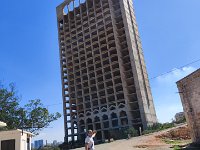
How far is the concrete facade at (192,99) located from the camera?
19672 mm

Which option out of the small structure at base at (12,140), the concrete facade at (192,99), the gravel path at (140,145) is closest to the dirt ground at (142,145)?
the gravel path at (140,145)

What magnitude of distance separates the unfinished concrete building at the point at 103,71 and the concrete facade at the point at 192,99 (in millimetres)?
40183

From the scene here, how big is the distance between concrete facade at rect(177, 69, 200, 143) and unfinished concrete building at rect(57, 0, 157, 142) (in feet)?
132

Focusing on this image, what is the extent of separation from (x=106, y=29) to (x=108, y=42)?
446 cm

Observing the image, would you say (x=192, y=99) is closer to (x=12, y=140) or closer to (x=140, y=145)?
(x=140, y=145)

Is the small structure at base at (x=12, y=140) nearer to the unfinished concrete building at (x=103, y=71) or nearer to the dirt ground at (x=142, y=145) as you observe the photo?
the dirt ground at (x=142, y=145)

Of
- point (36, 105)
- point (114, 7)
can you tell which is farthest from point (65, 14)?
point (36, 105)

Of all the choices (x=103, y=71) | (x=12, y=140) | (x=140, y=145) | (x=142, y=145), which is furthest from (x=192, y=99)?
(x=103, y=71)

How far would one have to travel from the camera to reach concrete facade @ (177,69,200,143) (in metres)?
19.7

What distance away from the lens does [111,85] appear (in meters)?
69.7

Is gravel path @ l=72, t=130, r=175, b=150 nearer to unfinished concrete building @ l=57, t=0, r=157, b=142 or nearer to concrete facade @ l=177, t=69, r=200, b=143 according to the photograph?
concrete facade @ l=177, t=69, r=200, b=143

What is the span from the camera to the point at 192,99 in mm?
20219

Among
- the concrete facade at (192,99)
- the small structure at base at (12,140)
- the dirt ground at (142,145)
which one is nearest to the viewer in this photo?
the small structure at base at (12,140)

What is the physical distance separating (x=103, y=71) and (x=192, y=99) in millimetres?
51175
